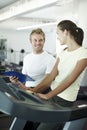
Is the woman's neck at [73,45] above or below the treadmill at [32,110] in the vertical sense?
above

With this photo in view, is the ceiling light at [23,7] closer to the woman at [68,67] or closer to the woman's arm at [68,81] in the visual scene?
the woman at [68,67]

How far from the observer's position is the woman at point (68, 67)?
148cm

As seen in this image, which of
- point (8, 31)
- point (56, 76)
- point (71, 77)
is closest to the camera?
point (71, 77)

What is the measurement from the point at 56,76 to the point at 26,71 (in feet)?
1.72

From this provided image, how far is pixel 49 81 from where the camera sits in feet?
5.74

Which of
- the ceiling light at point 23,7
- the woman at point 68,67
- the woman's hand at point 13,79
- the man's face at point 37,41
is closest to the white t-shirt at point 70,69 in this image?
the woman at point 68,67

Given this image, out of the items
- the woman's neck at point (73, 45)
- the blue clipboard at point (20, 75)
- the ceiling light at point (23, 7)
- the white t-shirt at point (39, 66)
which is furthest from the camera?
the ceiling light at point (23, 7)

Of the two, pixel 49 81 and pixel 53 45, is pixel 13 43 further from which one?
pixel 49 81

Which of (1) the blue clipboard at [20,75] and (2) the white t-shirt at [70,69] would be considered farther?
(1) the blue clipboard at [20,75]

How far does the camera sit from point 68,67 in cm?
160

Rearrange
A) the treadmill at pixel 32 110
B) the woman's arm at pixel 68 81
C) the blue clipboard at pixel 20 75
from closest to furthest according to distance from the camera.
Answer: the treadmill at pixel 32 110 → the woman's arm at pixel 68 81 → the blue clipboard at pixel 20 75

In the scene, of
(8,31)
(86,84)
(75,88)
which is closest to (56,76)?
(75,88)

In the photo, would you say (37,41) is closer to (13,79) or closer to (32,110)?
(13,79)

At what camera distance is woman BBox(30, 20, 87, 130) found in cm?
→ 148
